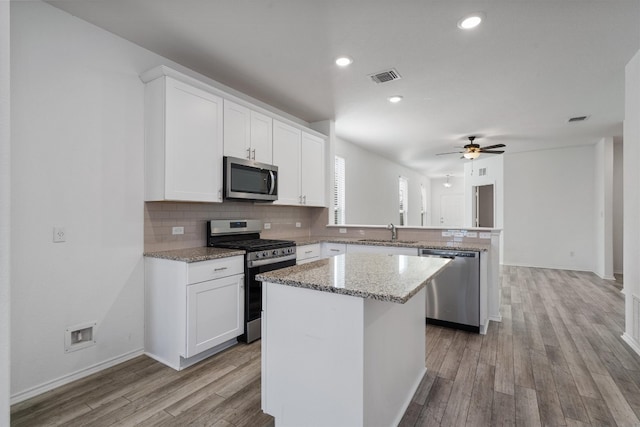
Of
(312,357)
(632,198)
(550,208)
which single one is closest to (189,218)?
(312,357)

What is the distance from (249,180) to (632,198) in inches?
147

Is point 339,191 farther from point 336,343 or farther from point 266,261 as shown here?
point 336,343

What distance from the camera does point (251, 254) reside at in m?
2.89

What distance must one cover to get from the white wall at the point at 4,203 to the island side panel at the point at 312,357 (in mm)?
1014

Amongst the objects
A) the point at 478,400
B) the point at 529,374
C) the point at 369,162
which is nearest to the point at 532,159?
the point at 369,162

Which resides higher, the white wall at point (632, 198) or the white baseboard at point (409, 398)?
the white wall at point (632, 198)

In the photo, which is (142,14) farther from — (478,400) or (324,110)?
(478,400)

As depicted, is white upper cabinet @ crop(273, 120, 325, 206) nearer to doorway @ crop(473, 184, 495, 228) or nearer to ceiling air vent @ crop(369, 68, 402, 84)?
ceiling air vent @ crop(369, 68, 402, 84)

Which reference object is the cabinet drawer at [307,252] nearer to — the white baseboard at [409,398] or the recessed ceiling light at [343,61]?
the white baseboard at [409,398]

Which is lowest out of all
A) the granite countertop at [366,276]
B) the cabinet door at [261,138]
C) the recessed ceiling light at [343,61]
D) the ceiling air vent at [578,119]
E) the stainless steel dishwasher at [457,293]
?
the stainless steel dishwasher at [457,293]

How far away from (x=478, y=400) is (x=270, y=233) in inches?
114

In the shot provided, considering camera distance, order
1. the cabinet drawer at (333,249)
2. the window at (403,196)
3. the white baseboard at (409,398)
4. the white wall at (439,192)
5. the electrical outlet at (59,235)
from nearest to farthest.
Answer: the white baseboard at (409,398)
the electrical outlet at (59,235)
the cabinet drawer at (333,249)
the window at (403,196)
the white wall at (439,192)

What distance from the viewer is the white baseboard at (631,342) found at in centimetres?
271

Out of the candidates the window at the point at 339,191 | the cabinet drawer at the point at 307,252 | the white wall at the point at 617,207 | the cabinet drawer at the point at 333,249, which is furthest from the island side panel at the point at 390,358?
the white wall at the point at 617,207
